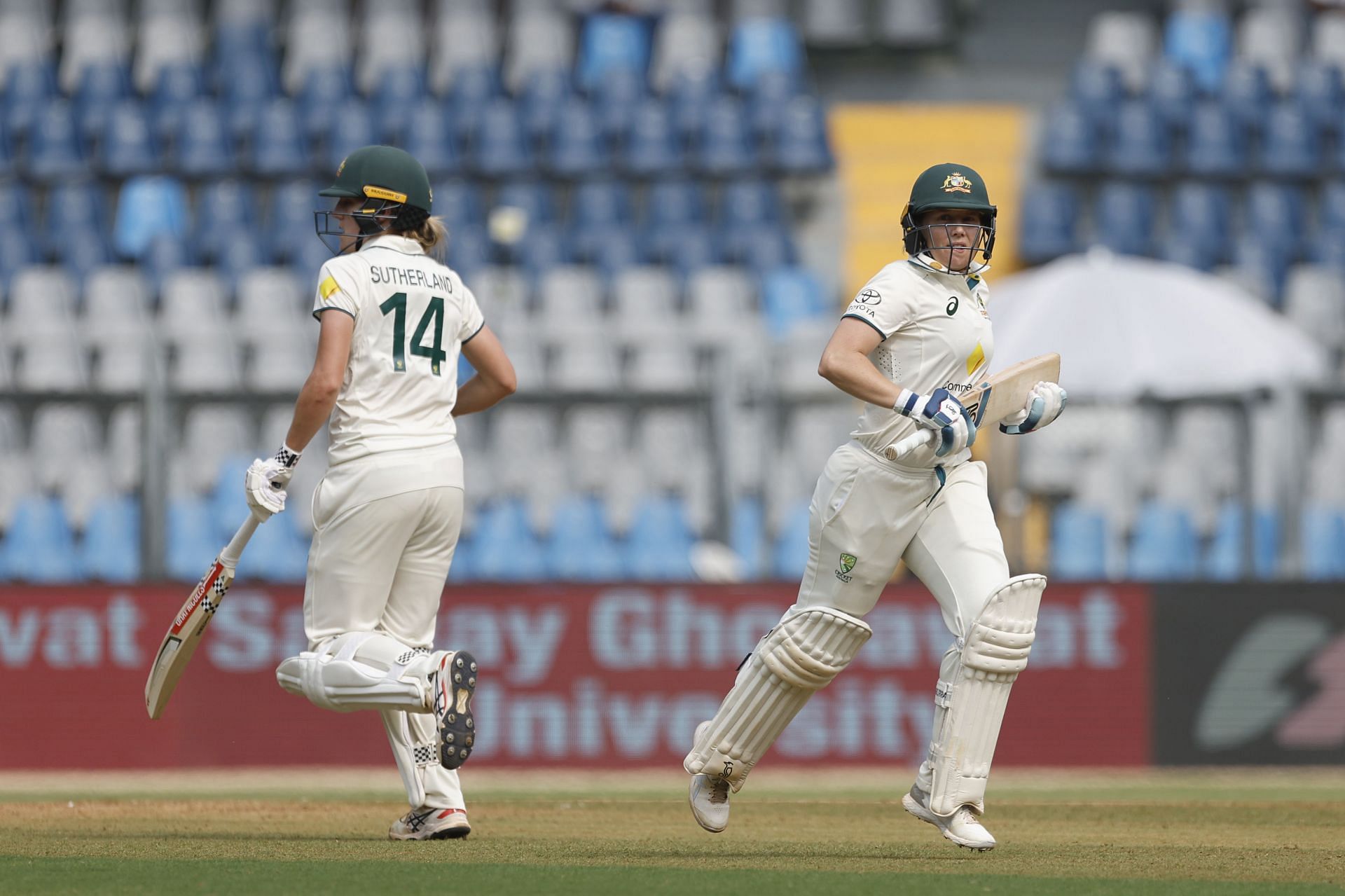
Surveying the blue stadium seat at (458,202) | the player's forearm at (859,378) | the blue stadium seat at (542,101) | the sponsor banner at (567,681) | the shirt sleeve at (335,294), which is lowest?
the sponsor banner at (567,681)

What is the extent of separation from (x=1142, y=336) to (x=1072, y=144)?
436 centimetres

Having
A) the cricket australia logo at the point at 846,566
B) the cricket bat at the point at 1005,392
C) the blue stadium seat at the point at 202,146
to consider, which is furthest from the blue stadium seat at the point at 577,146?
the cricket australia logo at the point at 846,566

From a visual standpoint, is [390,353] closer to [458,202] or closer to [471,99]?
[458,202]

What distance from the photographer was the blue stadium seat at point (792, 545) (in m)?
10.3

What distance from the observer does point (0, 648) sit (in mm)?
9602

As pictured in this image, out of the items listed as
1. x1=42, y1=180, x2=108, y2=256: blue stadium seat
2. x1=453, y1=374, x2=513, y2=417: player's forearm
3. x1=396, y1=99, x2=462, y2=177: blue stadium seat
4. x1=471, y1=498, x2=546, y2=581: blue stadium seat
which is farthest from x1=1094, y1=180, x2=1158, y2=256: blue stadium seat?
x1=453, y1=374, x2=513, y2=417: player's forearm

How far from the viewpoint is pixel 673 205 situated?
1442 cm

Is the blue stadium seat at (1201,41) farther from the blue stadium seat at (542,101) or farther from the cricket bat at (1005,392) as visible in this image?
the cricket bat at (1005,392)

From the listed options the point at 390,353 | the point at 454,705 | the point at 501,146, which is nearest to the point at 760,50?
the point at 501,146

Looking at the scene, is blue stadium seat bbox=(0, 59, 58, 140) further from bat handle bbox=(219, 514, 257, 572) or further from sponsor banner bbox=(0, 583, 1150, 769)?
bat handle bbox=(219, 514, 257, 572)

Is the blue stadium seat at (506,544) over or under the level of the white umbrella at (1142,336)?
under

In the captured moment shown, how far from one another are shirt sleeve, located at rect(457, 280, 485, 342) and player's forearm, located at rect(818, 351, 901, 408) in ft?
3.86

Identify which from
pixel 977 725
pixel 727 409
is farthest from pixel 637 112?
pixel 977 725

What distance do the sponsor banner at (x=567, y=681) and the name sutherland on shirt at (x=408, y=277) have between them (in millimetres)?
3980
